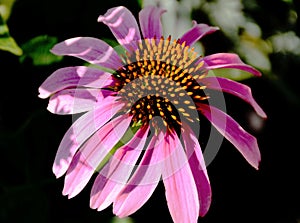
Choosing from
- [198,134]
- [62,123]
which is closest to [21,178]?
[62,123]

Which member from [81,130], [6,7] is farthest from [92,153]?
[6,7]

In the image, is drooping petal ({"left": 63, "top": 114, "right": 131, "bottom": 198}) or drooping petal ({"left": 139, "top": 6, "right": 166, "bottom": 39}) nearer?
drooping petal ({"left": 63, "top": 114, "right": 131, "bottom": 198})

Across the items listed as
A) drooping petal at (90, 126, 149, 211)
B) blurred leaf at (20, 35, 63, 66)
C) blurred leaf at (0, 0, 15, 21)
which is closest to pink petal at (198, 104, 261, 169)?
drooping petal at (90, 126, 149, 211)

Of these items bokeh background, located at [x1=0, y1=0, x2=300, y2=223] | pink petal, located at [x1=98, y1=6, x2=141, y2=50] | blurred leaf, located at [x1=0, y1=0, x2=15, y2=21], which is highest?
pink petal, located at [x1=98, y1=6, x2=141, y2=50]

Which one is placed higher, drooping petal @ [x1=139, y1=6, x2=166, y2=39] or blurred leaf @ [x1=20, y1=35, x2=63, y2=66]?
drooping petal @ [x1=139, y1=6, x2=166, y2=39]

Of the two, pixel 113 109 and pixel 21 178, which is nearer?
pixel 113 109

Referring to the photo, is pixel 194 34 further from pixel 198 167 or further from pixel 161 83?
pixel 198 167

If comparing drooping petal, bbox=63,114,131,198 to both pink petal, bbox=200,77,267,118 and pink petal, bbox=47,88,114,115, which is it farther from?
pink petal, bbox=200,77,267,118

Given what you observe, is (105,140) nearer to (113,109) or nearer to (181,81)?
(113,109)
